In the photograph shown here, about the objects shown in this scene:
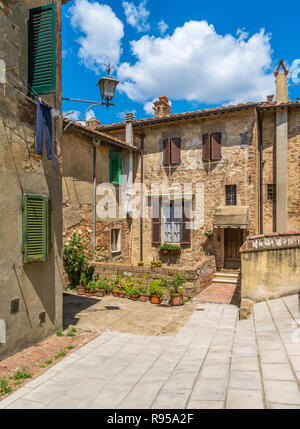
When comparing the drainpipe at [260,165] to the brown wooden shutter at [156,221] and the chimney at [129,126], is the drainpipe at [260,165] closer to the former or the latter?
the brown wooden shutter at [156,221]

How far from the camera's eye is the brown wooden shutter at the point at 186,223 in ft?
51.4

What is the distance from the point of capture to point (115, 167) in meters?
15.9

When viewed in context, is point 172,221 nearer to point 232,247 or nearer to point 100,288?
point 232,247

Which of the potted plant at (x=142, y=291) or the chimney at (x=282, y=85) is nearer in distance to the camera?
the potted plant at (x=142, y=291)

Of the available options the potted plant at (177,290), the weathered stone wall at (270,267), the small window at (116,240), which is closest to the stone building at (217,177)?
the small window at (116,240)

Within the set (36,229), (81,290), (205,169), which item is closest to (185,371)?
(36,229)

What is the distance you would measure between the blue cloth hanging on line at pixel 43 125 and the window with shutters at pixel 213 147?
9.63 m

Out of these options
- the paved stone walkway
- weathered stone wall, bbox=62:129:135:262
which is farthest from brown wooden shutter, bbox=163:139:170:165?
the paved stone walkway

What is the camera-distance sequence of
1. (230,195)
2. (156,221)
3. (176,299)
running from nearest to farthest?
(176,299)
(230,195)
(156,221)

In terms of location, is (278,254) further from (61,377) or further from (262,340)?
(61,377)

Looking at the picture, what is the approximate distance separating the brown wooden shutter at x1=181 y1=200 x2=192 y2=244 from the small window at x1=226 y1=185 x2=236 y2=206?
1.91 m

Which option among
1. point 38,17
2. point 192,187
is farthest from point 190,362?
point 192,187

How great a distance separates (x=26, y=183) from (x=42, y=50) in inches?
120

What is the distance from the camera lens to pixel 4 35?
612cm
